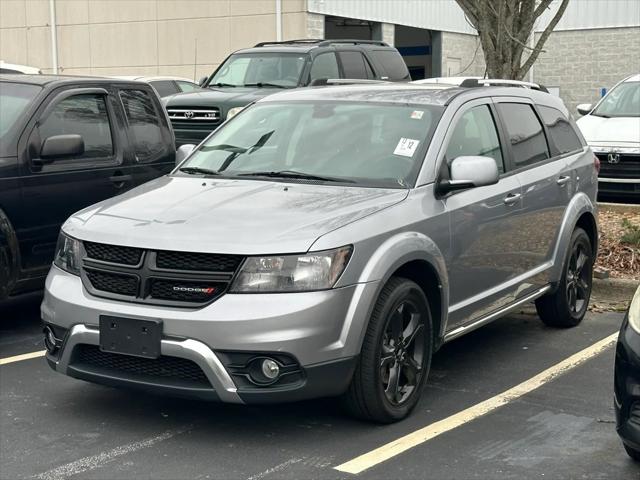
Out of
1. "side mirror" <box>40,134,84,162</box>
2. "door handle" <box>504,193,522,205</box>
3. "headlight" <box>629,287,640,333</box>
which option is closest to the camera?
"headlight" <box>629,287,640,333</box>

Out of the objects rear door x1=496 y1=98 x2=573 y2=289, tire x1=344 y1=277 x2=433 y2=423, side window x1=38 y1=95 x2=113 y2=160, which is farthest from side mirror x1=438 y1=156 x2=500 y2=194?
side window x1=38 y1=95 x2=113 y2=160

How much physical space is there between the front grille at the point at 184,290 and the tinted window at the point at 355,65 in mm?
9978

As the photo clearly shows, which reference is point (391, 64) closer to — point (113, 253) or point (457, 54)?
point (113, 253)

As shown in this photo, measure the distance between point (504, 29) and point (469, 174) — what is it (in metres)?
5.10

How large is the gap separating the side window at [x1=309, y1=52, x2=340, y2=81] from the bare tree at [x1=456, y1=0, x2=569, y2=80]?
12.3 ft

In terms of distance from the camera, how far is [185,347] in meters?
4.74

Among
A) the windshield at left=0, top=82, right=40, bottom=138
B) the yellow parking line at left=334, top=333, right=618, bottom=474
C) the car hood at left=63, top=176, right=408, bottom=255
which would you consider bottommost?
the yellow parking line at left=334, top=333, right=618, bottom=474

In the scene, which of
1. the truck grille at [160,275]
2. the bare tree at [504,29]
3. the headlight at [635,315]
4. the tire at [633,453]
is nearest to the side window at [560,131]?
the bare tree at [504,29]

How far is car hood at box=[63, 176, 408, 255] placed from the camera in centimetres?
486

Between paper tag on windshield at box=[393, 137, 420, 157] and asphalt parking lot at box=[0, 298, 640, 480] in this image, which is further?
paper tag on windshield at box=[393, 137, 420, 157]

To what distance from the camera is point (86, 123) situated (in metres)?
7.62

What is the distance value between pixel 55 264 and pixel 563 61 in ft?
89.5

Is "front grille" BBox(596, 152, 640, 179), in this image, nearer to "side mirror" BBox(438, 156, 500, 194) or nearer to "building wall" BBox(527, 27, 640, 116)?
"side mirror" BBox(438, 156, 500, 194)

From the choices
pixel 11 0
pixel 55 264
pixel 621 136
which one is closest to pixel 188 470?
pixel 55 264
